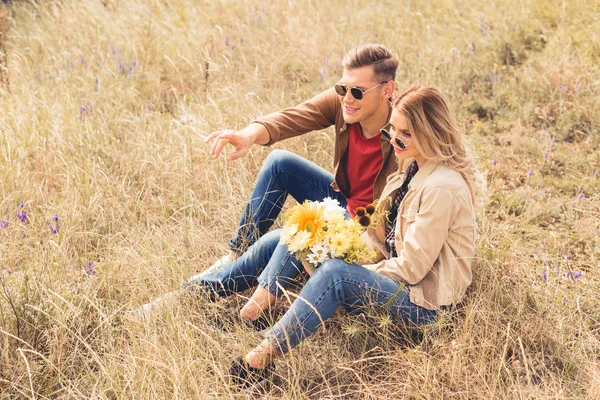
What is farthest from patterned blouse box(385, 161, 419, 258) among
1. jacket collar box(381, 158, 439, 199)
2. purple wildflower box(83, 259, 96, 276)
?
purple wildflower box(83, 259, 96, 276)

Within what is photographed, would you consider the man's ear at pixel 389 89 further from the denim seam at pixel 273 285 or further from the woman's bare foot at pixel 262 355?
the woman's bare foot at pixel 262 355

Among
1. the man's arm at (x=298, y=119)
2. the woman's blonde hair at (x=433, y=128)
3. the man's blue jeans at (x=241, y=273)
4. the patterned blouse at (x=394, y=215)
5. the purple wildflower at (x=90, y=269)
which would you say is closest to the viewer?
the woman's blonde hair at (x=433, y=128)

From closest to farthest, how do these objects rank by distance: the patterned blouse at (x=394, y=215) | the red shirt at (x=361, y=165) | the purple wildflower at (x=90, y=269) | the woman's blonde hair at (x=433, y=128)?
the woman's blonde hair at (x=433, y=128), the patterned blouse at (x=394, y=215), the purple wildflower at (x=90, y=269), the red shirt at (x=361, y=165)

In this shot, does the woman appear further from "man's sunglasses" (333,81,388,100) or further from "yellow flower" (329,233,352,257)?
"man's sunglasses" (333,81,388,100)

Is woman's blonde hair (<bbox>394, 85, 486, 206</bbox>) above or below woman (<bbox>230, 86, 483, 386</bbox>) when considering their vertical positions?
above

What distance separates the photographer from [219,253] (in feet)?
11.2

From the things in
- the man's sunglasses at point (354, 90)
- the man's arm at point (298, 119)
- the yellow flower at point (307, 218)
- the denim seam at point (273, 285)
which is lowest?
the denim seam at point (273, 285)

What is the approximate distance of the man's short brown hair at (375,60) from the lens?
3.08 m

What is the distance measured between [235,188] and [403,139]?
1.45 meters

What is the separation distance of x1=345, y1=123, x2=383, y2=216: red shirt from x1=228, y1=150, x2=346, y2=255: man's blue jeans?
123 mm

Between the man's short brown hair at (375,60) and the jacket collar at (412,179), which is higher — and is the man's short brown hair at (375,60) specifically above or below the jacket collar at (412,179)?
above

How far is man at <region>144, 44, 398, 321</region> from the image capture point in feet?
9.97

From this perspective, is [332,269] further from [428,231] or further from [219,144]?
[219,144]

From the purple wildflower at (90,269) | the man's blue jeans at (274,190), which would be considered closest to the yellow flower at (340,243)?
the man's blue jeans at (274,190)
